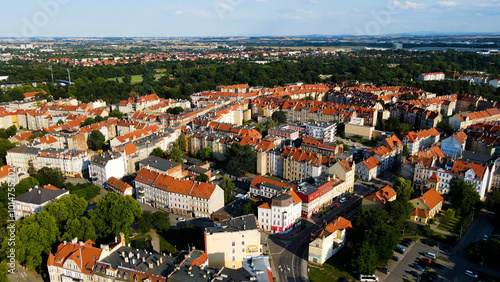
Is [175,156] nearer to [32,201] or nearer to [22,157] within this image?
[32,201]

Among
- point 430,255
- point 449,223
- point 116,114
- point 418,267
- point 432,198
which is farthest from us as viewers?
point 116,114

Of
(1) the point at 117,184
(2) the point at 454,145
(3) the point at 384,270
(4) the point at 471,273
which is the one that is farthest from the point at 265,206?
(2) the point at 454,145

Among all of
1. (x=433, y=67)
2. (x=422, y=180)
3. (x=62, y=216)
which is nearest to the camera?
(x=62, y=216)

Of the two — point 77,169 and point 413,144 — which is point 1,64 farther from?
point 413,144

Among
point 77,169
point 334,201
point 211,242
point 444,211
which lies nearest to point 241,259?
point 211,242

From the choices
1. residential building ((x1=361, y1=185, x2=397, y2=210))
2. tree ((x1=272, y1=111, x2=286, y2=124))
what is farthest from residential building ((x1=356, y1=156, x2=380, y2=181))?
tree ((x1=272, y1=111, x2=286, y2=124))

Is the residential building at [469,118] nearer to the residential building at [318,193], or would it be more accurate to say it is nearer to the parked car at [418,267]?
the residential building at [318,193]

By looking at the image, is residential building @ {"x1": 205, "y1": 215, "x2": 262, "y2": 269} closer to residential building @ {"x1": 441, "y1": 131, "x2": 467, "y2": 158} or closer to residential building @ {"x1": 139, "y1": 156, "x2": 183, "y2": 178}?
residential building @ {"x1": 139, "y1": 156, "x2": 183, "y2": 178}
